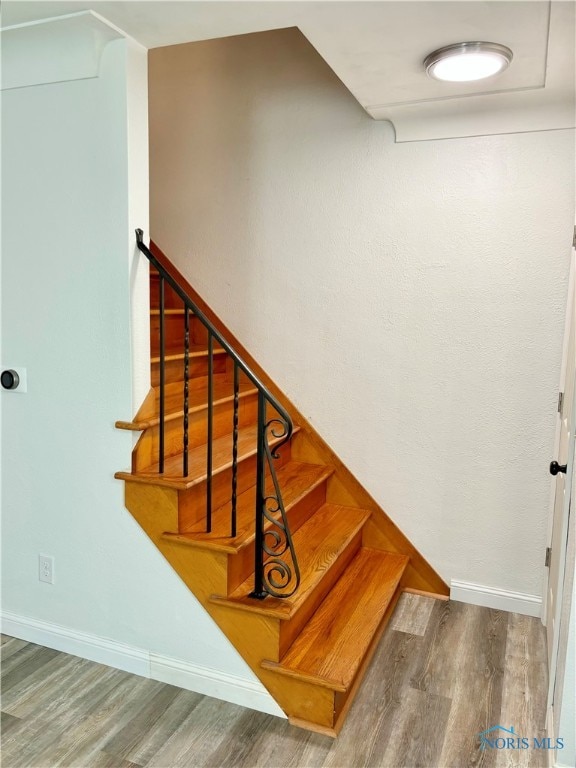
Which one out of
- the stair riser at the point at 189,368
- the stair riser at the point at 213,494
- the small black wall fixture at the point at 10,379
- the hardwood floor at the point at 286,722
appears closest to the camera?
the hardwood floor at the point at 286,722

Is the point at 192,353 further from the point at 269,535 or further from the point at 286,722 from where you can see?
the point at 286,722

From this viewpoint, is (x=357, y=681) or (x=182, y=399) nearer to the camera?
(x=357, y=681)

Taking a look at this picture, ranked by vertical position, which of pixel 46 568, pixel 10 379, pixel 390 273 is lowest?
pixel 46 568

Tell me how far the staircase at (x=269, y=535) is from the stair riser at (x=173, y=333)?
0.06 ft

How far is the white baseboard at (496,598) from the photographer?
281 centimetres

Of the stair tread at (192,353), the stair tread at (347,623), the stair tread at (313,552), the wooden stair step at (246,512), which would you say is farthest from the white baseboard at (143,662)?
the stair tread at (192,353)

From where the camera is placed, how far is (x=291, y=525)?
2.75 meters

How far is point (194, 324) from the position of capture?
3.42 meters

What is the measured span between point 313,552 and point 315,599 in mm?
227

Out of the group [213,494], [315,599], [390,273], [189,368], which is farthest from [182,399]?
[390,273]

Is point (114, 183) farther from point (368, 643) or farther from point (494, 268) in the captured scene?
point (368, 643)

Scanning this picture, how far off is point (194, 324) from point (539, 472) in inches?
78.0


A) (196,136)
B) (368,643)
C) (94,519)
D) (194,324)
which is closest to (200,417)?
(94,519)

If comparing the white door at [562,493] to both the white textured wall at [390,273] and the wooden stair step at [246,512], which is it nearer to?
the white textured wall at [390,273]
